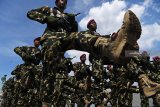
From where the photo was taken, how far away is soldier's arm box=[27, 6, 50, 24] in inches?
308

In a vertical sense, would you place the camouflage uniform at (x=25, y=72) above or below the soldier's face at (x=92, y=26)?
below

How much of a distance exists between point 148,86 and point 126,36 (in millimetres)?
831

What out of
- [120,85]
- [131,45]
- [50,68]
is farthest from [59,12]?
[120,85]

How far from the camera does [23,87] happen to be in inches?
514

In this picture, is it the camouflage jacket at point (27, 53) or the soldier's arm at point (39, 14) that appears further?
the camouflage jacket at point (27, 53)

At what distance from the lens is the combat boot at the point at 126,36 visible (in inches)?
214

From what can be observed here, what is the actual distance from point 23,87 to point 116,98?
3.63 meters

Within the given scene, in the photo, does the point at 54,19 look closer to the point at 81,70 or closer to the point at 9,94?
the point at 81,70

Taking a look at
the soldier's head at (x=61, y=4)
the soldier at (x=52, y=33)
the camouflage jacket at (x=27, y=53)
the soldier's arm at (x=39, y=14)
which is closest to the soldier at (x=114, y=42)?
the soldier at (x=52, y=33)

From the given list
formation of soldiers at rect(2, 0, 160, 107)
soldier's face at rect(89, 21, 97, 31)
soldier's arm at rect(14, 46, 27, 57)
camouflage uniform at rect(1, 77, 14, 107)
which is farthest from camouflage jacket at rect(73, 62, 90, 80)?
soldier's face at rect(89, 21, 97, 31)

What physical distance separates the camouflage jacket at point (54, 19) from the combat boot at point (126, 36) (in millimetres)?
2274

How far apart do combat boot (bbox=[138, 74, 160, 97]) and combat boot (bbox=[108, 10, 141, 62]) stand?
1.56 ft

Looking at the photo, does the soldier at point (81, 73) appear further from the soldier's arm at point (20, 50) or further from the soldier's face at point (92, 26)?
the soldier's arm at point (20, 50)

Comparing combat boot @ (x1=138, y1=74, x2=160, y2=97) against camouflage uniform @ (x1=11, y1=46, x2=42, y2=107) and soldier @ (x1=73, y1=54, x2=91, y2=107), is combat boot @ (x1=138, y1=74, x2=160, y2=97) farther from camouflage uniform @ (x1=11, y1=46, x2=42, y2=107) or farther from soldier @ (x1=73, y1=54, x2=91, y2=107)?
soldier @ (x1=73, y1=54, x2=91, y2=107)
